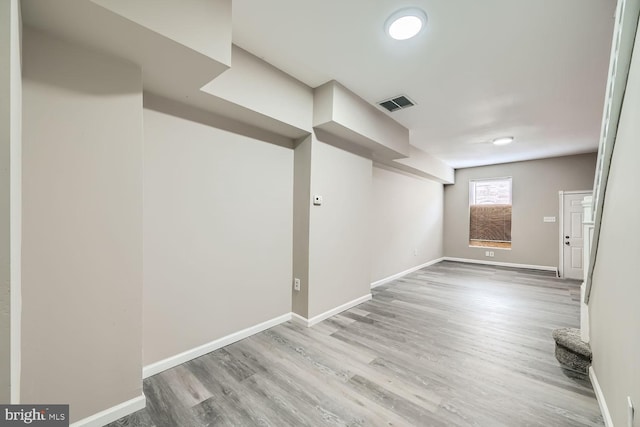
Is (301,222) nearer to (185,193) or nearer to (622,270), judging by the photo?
(185,193)

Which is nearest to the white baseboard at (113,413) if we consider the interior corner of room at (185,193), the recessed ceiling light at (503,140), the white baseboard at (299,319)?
the interior corner of room at (185,193)

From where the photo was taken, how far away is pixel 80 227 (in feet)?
4.53

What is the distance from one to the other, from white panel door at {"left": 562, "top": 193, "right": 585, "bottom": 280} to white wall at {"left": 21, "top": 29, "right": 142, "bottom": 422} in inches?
289

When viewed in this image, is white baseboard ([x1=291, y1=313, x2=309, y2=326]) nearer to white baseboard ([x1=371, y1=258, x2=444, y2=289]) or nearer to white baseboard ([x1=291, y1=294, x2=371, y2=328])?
white baseboard ([x1=291, y1=294, x2=371, y2=328])

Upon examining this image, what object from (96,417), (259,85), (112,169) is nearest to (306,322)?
(96,417)

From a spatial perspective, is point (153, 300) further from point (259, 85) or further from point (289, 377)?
point (259, 85)

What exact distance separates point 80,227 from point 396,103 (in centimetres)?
306

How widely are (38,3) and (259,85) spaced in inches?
51.5

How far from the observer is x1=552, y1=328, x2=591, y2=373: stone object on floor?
6.31ft

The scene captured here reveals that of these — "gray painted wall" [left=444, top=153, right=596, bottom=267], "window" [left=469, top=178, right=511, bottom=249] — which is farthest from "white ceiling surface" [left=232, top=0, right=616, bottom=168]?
"window" [left=469, top=178, right=511, bottom=249]

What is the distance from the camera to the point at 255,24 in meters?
1.79

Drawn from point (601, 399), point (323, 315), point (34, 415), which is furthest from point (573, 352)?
point (34, 415)

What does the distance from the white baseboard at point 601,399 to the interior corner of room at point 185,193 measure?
0.07 ft

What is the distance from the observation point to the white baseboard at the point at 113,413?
1.40 metres
